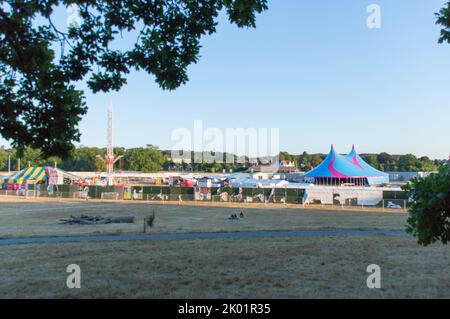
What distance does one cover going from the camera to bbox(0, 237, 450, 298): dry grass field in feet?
27.2

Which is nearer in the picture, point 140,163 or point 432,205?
point 432,205

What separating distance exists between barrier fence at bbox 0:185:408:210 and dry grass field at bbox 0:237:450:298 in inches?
918

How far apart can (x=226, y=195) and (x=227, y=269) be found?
33126 mm

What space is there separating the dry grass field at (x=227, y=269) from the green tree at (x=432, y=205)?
2503mm

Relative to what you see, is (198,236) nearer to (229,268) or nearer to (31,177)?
(229,268)

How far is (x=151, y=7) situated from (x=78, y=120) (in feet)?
8.92

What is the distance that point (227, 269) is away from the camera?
10328 millimetres

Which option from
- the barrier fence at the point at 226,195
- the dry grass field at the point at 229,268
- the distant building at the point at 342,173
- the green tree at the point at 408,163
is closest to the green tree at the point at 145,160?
the distant building at the point at 342,173

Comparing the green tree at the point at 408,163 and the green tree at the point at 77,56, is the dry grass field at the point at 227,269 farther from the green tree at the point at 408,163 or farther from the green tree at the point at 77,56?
the green tree at the point at 408,163

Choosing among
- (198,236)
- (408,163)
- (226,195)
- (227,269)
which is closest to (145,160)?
(226,195)

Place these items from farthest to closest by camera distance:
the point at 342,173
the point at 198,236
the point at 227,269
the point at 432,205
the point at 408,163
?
1. the point at 408,163
2. the point at 342,173
3. the point at 198,236
4. the point at 227,269
5. the point at 432,205

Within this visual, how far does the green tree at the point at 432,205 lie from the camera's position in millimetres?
5734

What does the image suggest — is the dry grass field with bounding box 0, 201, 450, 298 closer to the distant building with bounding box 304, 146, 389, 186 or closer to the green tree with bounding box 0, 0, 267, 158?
the green tree with bounding box 0, 0, 267, 158
